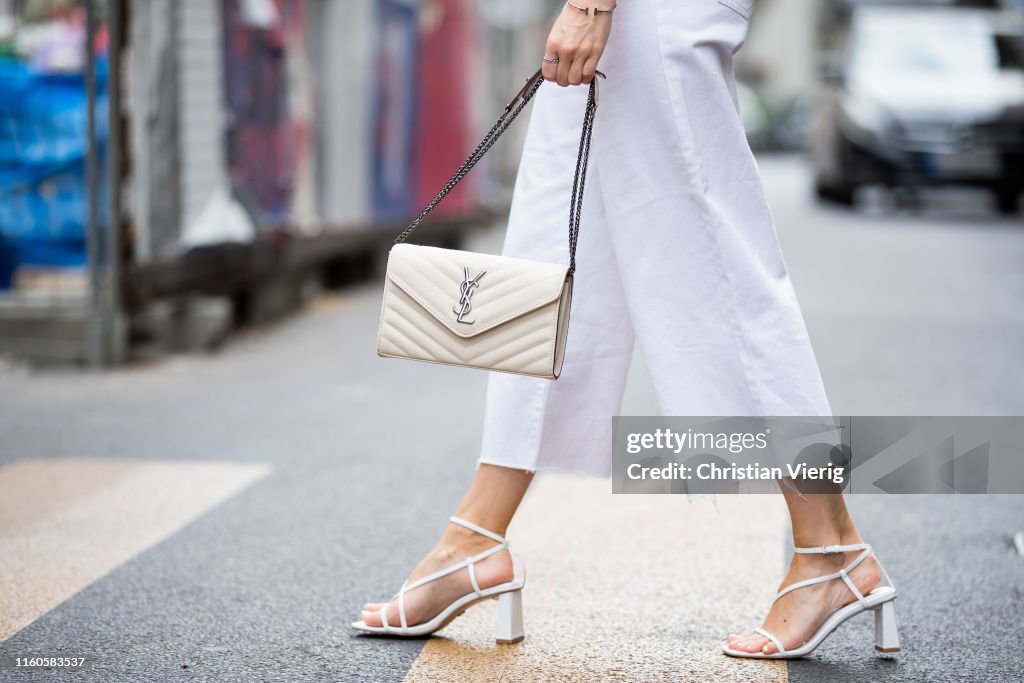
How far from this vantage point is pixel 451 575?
8.22ft

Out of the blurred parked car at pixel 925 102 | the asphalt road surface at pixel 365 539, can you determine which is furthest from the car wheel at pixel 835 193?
the asphalt road surface at pixel 365 539

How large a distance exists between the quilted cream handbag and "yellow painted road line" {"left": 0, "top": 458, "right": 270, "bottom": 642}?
0.98 m

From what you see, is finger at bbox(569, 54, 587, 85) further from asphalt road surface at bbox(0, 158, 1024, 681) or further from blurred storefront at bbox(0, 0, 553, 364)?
blurred storefront at bbox(0, 0, 553, 364)

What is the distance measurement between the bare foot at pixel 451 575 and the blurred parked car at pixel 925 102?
11100 millimetres

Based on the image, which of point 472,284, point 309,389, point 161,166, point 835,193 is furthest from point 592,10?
point 835,193

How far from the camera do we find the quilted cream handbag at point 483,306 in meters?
2.28

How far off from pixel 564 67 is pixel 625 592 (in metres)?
1.15

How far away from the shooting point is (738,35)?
2.44 metres

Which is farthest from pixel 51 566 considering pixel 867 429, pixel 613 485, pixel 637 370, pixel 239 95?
pixel 239 95

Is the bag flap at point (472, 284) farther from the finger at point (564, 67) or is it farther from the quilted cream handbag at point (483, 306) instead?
the finger at point (564, 67)

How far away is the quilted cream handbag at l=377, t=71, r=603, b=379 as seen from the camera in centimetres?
228

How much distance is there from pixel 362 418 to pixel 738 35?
2599 millimetres

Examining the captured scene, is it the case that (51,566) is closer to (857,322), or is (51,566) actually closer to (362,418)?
(362,418)

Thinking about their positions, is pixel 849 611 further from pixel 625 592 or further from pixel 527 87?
pixel 527 87
